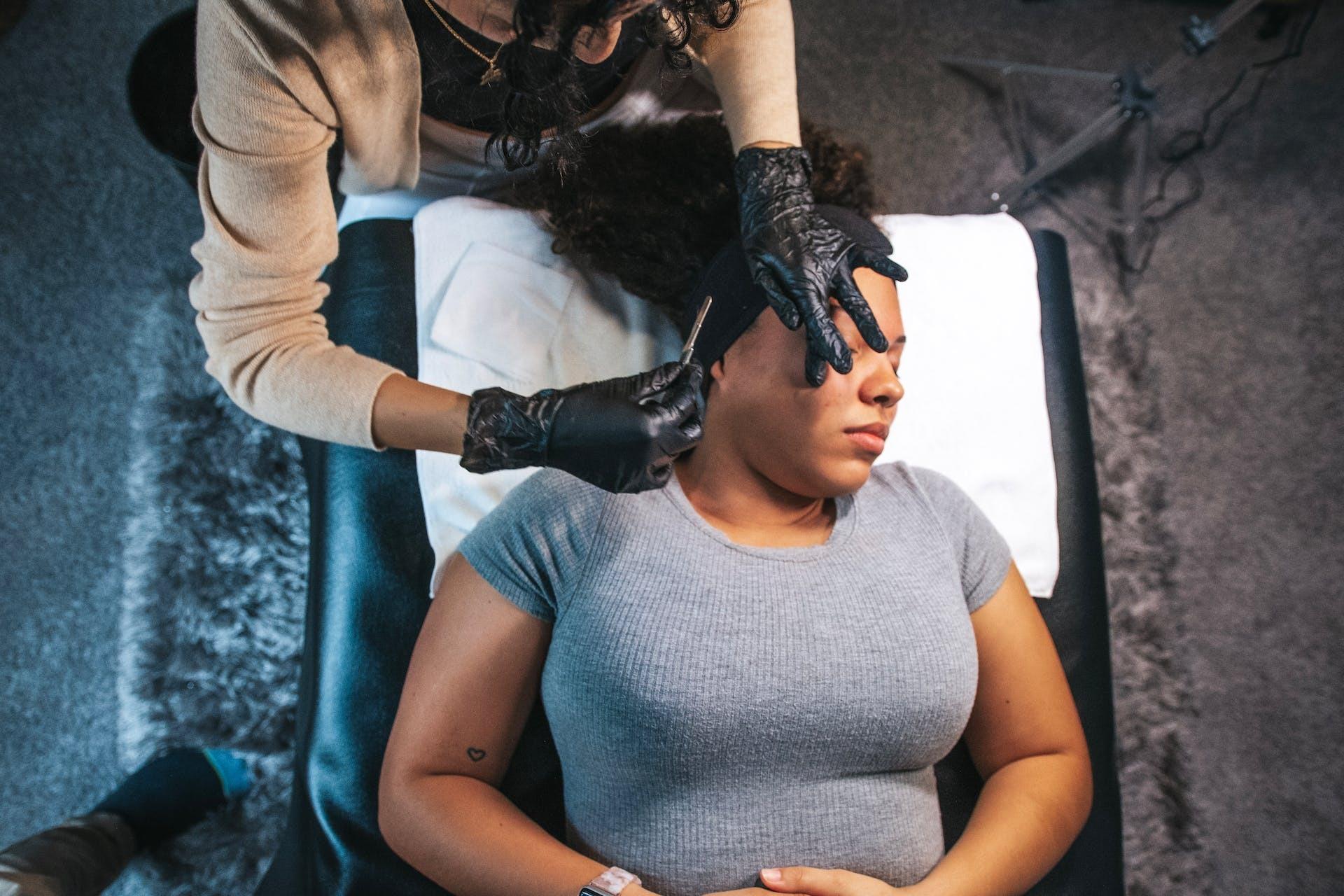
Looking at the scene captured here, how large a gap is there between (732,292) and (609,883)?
73 cm

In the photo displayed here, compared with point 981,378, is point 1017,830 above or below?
below

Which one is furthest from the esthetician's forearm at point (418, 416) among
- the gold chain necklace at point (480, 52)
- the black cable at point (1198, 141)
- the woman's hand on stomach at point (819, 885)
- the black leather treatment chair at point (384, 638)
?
the black cable at point (1198, 141)

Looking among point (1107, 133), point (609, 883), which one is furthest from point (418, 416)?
point (1107, 133)

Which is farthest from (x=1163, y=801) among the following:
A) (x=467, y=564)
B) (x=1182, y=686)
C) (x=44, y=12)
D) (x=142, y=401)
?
(x=44, y=12)

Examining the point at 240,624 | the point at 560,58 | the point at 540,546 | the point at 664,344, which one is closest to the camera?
the point at 560,58

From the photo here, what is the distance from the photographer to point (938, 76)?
230 centimetres

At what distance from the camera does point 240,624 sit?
1.68 meters

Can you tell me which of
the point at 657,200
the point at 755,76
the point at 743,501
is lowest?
the point at 743,501

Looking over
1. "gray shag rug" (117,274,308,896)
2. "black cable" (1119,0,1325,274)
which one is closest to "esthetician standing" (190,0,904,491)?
"gray shag rug" (117,274,308,896)

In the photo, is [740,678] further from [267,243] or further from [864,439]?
[267,243]

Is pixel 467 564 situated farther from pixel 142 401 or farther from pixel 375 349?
pixel 142 401

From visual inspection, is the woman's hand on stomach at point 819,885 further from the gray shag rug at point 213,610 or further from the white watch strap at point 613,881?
the gray shag rug at point 213,610

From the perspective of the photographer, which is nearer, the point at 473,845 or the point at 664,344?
the point at 473,845

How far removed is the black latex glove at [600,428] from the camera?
3.34ft
